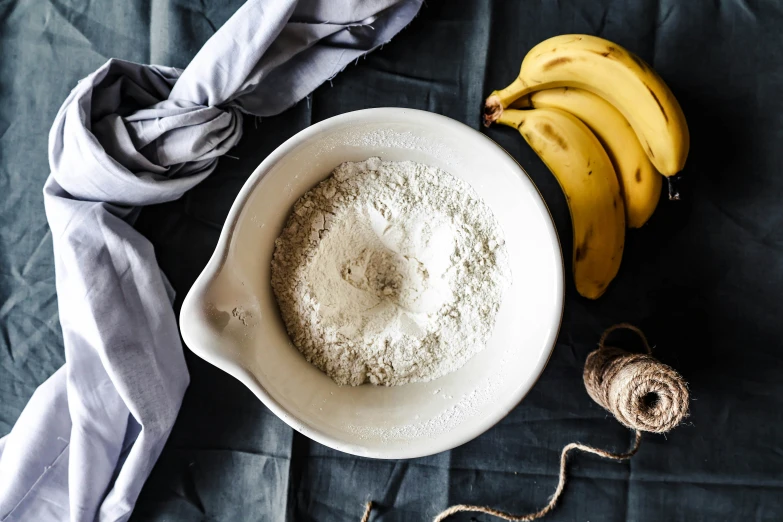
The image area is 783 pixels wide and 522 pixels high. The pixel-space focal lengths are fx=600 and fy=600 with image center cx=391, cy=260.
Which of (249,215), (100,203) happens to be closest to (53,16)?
(100,203)

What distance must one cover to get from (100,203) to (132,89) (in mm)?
160

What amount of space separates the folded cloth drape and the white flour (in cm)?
18

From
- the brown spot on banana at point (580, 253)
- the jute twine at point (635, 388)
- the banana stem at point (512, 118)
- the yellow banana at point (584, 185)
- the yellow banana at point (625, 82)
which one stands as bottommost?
the jute twine at point (635, 388)

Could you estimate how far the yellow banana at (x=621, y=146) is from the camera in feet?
2.59

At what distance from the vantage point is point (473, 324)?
0.73m

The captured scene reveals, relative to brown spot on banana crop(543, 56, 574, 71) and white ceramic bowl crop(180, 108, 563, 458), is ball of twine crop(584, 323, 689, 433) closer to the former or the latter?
white ceramic bowl crop(180, 108, 563, 458)

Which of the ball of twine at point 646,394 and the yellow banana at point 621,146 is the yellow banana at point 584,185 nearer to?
the yellow banana at point 621,146

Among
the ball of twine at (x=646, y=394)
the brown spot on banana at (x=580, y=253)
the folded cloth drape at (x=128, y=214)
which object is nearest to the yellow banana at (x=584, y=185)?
the brown spot on banana at (x=580, y=253)

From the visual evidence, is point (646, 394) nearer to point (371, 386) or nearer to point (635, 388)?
point (635, 388)

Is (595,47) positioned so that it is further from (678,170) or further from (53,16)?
(53,16)

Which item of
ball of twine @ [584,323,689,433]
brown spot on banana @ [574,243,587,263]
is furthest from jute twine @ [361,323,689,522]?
brown spot on banana @ [574,243,587,263]

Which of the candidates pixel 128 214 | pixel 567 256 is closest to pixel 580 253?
pixel 567 256

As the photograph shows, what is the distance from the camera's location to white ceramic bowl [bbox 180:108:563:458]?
662 mm

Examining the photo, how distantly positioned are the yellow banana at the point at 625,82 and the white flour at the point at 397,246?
20 cm
